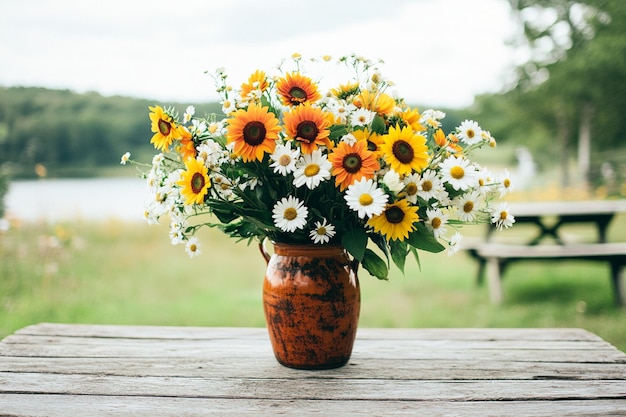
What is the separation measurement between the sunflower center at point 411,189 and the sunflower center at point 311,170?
15cm

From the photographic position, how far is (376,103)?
1.06 m

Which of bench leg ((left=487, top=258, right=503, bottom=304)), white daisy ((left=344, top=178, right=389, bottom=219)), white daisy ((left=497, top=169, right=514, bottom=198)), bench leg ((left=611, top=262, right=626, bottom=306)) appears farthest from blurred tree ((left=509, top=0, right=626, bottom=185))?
white daisy ((left=344, top=178, right=389, bottom=219))

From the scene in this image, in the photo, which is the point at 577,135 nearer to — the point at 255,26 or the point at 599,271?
the point at 599,271

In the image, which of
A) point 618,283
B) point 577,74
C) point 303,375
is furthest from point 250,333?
point 577,74

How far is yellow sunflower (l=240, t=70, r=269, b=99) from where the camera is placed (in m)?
1.08

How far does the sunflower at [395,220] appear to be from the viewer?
0.97 metres

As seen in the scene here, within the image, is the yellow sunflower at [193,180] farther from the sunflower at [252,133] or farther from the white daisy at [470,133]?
the white daisy at [470,133]

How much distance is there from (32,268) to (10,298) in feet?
0.83

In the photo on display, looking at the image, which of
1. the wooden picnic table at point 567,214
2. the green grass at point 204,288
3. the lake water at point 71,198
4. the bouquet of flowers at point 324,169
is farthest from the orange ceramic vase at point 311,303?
the lake water at point 71,198

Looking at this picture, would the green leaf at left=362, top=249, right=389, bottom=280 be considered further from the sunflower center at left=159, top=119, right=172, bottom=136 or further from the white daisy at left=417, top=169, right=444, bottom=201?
the sunflower center at left=159, top=119, right=172, bottom=136

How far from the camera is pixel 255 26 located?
10.7ft

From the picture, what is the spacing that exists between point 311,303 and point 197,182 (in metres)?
0.30

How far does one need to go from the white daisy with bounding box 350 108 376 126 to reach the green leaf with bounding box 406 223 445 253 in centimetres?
20

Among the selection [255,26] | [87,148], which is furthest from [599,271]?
[87,148]
